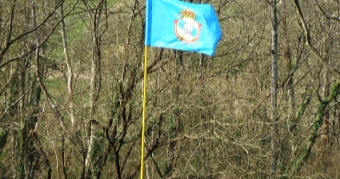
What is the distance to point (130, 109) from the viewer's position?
32.7ft

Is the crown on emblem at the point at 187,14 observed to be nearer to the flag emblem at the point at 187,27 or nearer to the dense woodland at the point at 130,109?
the flag emblem at the point at 187,27

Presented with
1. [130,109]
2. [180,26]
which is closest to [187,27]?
[180,26]

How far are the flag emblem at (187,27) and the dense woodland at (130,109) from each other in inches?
43.9

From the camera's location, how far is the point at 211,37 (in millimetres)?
9188

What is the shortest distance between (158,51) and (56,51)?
9.75ft

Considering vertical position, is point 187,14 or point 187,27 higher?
point 187,14

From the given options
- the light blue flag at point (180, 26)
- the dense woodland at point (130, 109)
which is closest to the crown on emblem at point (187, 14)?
the light blue flag at point (180, 26)

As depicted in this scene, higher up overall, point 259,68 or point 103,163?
point 259,68

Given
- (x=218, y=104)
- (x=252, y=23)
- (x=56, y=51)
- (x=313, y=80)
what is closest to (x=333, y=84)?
(x=313, y=80)

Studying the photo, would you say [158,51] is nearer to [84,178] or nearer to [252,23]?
[84,178]

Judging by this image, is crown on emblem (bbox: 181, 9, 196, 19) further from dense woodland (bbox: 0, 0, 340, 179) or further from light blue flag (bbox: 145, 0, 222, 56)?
dense woodland (bbox: 0, 0, 340, 179)

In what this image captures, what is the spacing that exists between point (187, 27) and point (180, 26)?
91 millimetres

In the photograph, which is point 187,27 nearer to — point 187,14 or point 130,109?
point 187,14

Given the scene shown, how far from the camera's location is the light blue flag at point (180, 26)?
9086 millimetres
